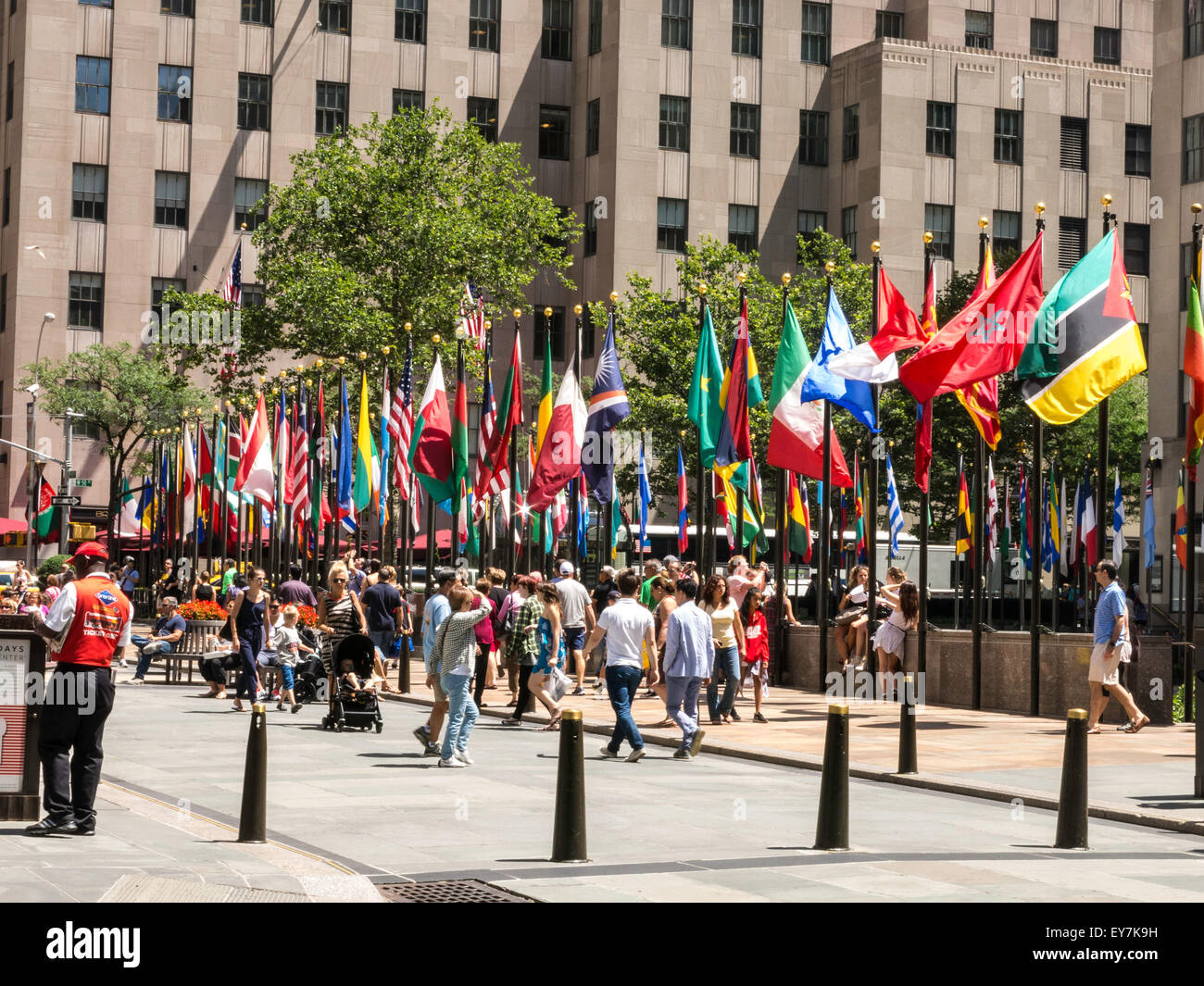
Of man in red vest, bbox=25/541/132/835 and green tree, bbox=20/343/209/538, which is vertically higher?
green tree, bbox=20/343/209/538

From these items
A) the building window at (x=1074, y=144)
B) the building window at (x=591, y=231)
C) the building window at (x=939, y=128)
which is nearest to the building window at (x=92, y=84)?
Answer: the building window at (x=591, y=231)

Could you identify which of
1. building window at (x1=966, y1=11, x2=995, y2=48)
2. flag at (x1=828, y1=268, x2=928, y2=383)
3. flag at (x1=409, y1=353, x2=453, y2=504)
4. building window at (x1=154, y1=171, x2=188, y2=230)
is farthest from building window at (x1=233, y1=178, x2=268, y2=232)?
flag at (x1=828, y1=268, x2=928, y2=383)

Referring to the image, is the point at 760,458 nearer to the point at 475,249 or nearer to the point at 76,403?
the point at 475,249

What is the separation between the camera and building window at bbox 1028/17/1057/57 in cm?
7150

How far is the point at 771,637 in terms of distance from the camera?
27531 millimetres

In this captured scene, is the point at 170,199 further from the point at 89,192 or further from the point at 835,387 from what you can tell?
the point at 835,387

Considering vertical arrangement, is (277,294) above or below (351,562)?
above

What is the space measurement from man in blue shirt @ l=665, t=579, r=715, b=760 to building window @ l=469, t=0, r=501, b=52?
55.1 metres

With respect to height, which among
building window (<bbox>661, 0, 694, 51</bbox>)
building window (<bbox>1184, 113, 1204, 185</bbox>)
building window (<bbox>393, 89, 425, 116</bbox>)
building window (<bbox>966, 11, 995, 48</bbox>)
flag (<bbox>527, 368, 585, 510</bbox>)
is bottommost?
flag (<bbox>527, 368, 585, 510</bbox>)

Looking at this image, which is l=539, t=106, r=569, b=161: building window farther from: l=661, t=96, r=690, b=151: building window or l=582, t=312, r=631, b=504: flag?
l=582, t=312, r=631, b=504: flag

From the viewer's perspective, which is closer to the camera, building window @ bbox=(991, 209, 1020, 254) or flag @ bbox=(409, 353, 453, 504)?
flag @ bbox=(409, 353, 453, 504)

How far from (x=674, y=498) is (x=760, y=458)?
30.0 feet
